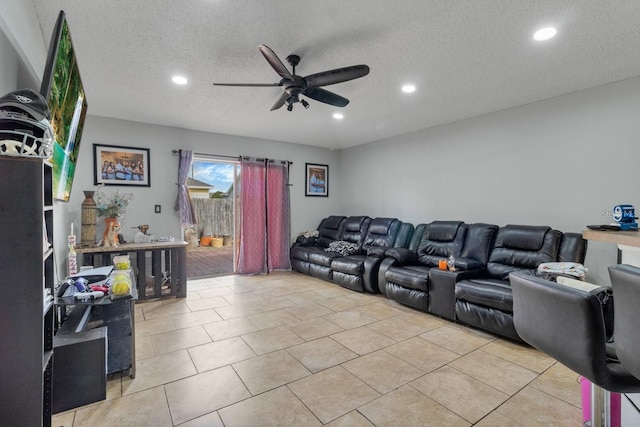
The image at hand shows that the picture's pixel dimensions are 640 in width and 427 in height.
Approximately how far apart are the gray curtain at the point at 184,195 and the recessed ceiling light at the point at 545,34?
14.9ft

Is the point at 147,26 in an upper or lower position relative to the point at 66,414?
upper

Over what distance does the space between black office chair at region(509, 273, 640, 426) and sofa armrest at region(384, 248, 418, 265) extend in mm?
2767

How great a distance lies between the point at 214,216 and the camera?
7.83 meters

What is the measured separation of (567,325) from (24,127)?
2148 mm

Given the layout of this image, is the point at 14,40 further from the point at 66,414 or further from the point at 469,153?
the point at 469,153

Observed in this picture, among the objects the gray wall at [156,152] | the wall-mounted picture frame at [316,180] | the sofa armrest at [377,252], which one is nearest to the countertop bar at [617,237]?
the sofa armrest at [377,252]

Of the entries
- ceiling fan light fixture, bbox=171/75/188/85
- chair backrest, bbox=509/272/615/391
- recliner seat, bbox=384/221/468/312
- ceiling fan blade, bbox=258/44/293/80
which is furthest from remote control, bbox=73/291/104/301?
recliner seat, bbox=384/221/468/312

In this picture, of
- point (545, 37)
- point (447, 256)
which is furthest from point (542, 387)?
point (545, 37)

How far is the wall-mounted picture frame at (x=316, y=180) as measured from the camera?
20.5 ft

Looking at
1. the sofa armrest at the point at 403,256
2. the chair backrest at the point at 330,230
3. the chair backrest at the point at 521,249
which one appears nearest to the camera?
the chair backrest at the point at 521,249

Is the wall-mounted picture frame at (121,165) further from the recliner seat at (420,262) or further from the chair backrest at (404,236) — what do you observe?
the chair backrest at (404,236)

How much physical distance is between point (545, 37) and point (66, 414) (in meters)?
4.18

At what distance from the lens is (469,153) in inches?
172

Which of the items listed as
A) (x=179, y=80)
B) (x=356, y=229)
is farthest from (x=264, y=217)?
(x=179, y=80)
